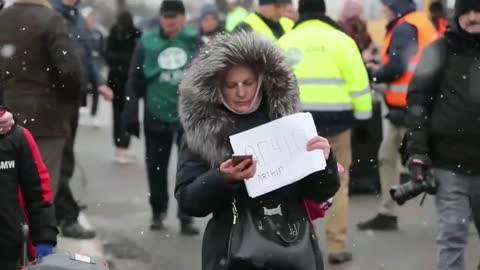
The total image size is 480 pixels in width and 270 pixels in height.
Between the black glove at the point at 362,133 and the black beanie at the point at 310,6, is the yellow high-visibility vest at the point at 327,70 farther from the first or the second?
the black glove at the point at 362,133

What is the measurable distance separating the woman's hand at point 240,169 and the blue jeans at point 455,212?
200 cm

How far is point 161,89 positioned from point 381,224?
2080 mm

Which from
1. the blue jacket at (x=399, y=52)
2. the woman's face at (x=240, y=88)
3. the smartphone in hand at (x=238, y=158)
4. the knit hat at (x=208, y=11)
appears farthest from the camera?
the knit hat at (x=208, y=11)

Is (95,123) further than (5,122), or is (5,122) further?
(95,123)

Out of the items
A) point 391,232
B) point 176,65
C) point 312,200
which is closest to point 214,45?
point 312,200

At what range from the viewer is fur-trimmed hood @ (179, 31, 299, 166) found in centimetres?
364

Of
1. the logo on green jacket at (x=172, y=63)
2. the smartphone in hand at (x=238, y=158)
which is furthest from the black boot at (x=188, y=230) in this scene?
the smartphone in hand at (x=238, y=158)

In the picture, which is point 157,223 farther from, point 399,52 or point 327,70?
point 399,52

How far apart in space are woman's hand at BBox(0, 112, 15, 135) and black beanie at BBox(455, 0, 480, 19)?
2.48 meters

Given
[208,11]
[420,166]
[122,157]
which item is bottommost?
[122,157]

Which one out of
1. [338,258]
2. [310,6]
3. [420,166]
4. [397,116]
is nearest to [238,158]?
[420,166]

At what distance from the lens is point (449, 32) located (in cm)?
515

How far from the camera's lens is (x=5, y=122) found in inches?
146

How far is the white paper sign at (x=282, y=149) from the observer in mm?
3602
